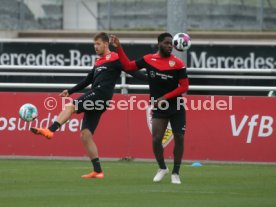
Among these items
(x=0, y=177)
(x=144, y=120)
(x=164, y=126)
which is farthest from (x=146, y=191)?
(x=144, y=120)

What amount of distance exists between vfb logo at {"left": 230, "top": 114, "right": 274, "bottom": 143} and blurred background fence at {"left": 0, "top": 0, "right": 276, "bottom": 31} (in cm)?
978

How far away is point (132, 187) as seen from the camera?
44.1 feet

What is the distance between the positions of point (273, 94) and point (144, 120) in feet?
8.79

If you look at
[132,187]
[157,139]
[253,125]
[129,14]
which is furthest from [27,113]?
[129,14]

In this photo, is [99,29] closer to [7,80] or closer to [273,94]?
[7,80]

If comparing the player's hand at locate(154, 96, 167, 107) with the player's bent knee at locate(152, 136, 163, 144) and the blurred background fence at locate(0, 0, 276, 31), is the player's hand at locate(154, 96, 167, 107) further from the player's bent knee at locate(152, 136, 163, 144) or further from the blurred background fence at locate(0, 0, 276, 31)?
the blurred background fence at locate(0, 0, 276, 31)

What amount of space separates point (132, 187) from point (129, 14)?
16833 mm

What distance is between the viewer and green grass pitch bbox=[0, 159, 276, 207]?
11.7m

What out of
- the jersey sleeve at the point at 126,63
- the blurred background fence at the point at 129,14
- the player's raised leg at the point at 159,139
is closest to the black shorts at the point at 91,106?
the jersey sleeve at the point at 126,63

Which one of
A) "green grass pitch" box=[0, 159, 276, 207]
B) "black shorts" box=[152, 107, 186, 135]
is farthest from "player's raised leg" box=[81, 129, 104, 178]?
"black shorts" box=[152, 107, 186, 135]

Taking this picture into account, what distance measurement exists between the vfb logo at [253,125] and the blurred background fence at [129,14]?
978 cm

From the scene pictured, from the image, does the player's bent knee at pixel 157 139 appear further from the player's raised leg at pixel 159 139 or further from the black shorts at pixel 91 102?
the black shorts at pixel 91 102

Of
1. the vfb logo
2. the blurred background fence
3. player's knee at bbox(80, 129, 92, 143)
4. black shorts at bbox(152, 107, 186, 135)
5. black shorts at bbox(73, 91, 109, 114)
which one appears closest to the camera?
black shorts at bbox(152, 107, 186, 135)

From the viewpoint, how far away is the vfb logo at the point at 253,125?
19.2 meters
